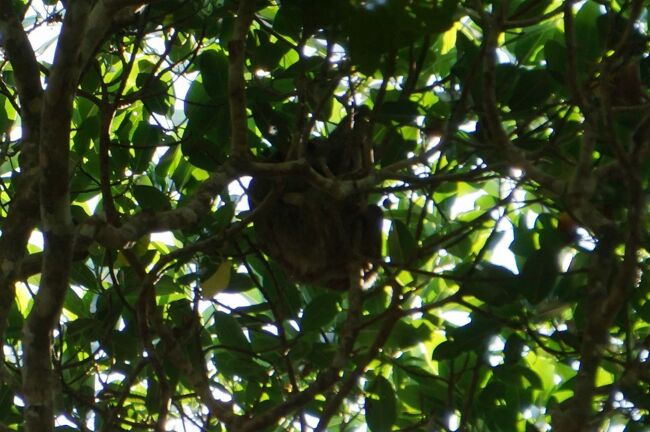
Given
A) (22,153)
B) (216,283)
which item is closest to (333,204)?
(216,283)

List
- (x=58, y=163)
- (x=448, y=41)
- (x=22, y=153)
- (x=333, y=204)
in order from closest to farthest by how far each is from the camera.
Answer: (x=58, y=163) < (x=22, y=153) < (x=333, y=204) < (x=448, y=41)

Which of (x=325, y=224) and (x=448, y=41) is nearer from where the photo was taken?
(x=325, y=224)

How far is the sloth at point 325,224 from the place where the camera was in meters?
2.57

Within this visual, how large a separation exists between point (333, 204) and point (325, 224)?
82mm

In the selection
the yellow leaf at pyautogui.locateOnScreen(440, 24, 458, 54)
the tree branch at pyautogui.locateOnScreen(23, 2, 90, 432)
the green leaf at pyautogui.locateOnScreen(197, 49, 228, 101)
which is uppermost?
the yellow leaf at pyautogui.locateOnScreen(440, 24, 458, 54)

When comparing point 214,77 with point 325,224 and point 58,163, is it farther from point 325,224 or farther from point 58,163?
point 58,163

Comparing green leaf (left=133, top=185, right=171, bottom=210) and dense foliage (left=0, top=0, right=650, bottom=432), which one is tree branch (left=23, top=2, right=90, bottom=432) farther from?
green leaf (left=133, top=185, right=171, bottom=210)

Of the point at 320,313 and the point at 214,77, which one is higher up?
the point at 214,77

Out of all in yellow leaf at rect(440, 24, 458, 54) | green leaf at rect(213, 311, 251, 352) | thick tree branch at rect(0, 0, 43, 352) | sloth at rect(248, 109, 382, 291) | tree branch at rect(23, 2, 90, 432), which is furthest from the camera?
yellow leaf at rect(440, 24, 458, 54)

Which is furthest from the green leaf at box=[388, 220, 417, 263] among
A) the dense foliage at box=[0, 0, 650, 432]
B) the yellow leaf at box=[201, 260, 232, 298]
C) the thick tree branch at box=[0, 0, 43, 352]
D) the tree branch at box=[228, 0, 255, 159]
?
the thick tree branch at box=[0, 0, 43, 352]

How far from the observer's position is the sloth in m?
2.57

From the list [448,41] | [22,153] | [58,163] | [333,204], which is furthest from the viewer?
[448,41]

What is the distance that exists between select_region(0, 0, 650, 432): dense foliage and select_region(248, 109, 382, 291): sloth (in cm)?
3

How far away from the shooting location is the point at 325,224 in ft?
8.61
